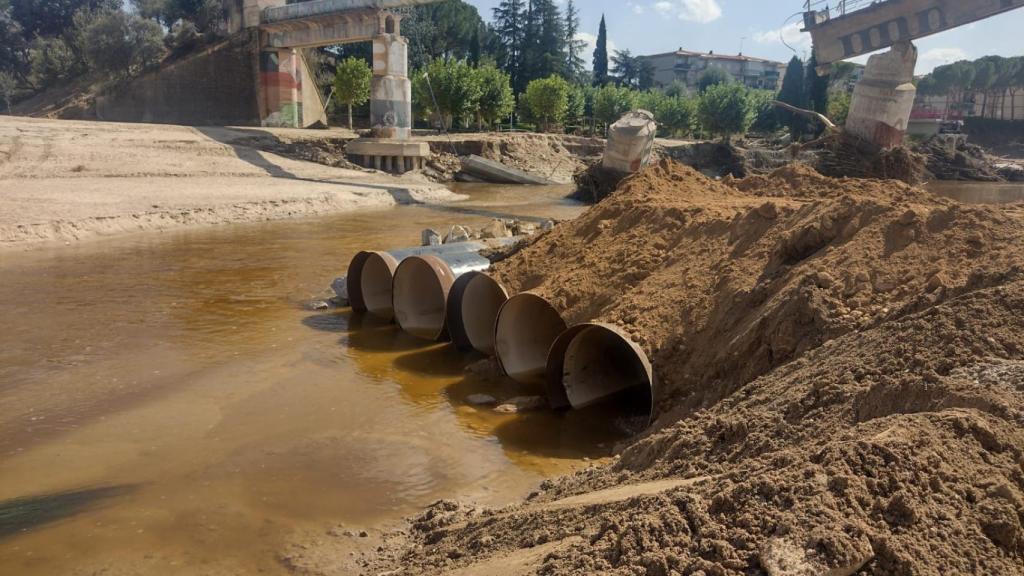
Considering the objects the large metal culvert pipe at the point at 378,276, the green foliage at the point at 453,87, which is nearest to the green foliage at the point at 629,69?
the green foliage at the point at 453,87

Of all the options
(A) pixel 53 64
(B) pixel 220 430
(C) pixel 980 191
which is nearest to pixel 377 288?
(B) pixel 220 430

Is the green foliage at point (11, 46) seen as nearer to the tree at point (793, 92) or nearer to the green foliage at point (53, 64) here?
the green foliage at point (53, 64)

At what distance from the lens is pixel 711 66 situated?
8431 cm

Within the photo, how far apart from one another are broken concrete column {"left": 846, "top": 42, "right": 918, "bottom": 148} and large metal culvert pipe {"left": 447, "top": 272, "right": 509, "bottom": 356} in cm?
1891

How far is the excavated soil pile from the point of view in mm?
A: 2525

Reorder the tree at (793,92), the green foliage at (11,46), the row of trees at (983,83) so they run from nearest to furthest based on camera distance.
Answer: the green foliage at (11,46) < the tree at (793,92) < the row of trees at (983,83)

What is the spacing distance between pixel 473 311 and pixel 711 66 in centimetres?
8359

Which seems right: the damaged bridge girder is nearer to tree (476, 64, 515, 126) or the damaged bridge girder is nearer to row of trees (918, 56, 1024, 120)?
tree (476, 64, 515, 126)

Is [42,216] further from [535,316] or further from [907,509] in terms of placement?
[907,509]

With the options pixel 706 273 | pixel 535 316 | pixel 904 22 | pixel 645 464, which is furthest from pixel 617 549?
pixel 904 22

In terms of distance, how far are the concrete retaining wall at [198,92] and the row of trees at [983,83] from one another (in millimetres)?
58237

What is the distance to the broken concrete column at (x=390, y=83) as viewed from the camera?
26453 mm

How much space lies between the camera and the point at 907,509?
2.57m

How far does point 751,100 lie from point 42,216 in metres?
45.0
